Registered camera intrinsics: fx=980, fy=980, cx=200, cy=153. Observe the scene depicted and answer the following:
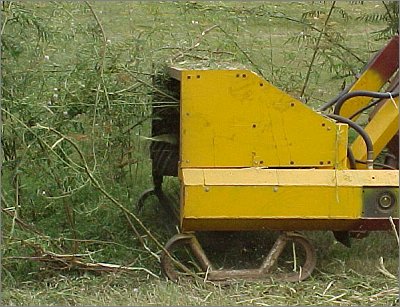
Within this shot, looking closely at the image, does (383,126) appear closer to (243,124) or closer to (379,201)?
(379,201)

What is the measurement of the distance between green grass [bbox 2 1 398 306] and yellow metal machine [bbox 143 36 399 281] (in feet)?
0.85

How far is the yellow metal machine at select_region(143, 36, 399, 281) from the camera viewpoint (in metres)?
4.78

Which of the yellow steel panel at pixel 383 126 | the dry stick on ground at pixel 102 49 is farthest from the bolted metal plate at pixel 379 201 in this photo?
the dry stick on ground at pixel 102 49

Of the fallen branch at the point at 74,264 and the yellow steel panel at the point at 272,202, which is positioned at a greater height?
the yellow steel panel at the point at 272,202

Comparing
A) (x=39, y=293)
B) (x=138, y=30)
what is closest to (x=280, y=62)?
(x=138, y=30)

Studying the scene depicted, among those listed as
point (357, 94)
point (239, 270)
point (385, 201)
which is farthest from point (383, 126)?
point (239, 270)

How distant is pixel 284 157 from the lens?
193 inches

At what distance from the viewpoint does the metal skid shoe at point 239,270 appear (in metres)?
4.94

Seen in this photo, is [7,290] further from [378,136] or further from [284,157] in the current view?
[378,136]

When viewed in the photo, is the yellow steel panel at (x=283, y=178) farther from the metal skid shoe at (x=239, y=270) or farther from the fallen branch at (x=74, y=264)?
the fallen branch at (x=74, y=264)

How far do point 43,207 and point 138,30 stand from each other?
1.66m

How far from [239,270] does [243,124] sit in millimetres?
752

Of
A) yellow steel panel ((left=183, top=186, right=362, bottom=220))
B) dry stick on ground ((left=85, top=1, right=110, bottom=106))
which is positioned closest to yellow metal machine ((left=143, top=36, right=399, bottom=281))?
yellow steel panel ((left=183, top=186, right=362, bottom=220))

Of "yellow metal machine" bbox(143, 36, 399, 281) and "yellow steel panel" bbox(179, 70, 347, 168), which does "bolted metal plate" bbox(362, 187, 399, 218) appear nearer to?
"yellow metal machine" bbox(143, 36, 399, 281)
